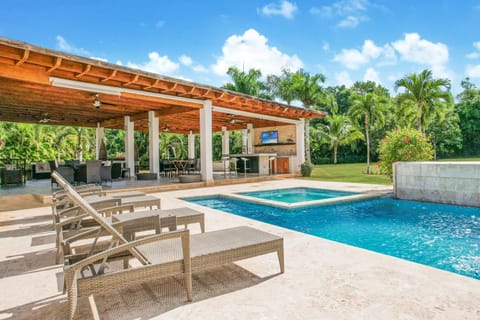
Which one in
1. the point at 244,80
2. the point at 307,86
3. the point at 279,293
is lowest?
the point at 279,293

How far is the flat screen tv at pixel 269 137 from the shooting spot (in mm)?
17656

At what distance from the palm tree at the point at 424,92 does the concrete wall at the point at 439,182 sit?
1070 cm

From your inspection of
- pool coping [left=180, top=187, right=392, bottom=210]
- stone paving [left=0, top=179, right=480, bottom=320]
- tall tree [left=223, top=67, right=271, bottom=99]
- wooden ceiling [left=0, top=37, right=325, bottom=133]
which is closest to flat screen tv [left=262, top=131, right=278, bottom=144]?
wooden ceiling [left=0, top=37, right=325, bottom=133]

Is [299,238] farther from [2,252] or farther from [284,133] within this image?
[284,133]

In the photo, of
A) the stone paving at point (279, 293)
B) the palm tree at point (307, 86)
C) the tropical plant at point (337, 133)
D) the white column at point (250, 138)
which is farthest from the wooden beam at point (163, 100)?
the tropical plant at point (337, 133)

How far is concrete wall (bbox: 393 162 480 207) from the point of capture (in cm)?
681

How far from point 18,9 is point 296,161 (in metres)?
14.8

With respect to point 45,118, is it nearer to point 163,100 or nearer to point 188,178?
point 163,100

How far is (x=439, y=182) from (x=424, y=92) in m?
12.2

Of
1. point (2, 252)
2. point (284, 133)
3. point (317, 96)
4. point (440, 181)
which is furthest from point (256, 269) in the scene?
point (317, 96)

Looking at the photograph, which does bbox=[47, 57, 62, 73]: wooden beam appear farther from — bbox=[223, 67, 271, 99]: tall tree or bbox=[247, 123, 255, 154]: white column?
bbox=[223, 67, 271, 99]: tall tree

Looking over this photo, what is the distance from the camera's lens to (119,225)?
2.96 metres

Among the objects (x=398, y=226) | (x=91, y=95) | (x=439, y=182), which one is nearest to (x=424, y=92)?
(x=439, y=182)

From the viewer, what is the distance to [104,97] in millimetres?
10242
